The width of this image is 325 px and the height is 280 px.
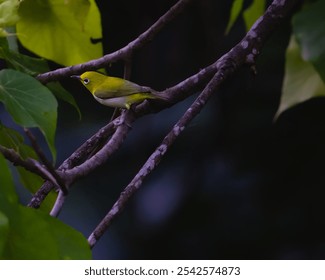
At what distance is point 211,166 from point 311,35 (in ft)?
4.01

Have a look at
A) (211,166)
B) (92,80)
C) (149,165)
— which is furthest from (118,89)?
(211,166)

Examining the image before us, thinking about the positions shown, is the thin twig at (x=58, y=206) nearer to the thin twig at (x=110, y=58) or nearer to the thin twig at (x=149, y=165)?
the thin twig at (x=149, y=165)

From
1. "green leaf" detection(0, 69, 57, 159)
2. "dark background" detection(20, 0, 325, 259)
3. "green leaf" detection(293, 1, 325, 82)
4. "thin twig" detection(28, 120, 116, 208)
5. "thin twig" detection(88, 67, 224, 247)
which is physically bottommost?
"dark background" detection(20, 0, 325, 259)

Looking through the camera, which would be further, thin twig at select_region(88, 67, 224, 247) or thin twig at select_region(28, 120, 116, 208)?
thin twig at select_region(28, 120, 116, 208)

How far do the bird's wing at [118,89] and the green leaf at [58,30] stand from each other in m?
0.11

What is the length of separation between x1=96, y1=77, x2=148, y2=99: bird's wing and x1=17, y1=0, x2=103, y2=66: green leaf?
0.35 ft

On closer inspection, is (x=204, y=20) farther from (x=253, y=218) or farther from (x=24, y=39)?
(x=24, y=39)

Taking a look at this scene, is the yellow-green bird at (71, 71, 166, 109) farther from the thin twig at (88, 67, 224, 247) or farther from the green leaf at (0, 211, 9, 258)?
the green leaf at (0, 211, 9, 258)

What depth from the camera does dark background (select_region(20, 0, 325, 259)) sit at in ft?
5.05

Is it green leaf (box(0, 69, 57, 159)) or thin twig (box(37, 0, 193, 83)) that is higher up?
green leaf (box(0, 69, 57, 159))

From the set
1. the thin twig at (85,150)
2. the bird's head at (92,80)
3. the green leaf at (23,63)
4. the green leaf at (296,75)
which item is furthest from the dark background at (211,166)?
the green leaf at (296,75)

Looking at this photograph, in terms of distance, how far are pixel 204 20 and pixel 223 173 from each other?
1.13ft

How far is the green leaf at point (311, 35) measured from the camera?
396 mm

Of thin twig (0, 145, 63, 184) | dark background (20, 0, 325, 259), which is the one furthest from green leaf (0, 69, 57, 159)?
dark background (20, 0, 325, 259)
